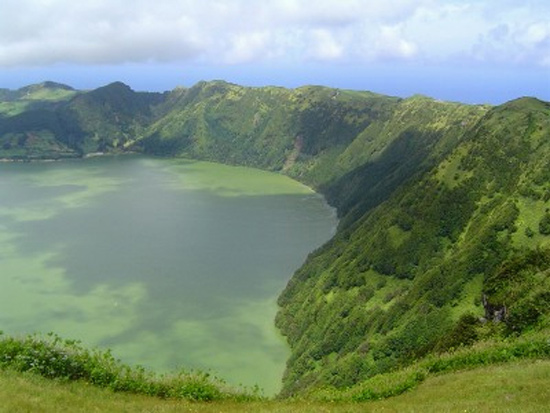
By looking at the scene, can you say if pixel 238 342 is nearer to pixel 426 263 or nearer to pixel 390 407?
pixel 426 263

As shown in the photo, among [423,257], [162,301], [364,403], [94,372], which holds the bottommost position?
[162,301]

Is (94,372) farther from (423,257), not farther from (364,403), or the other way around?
(423,257)

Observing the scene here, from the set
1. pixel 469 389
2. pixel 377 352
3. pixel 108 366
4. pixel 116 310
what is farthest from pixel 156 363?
pixel 469 389

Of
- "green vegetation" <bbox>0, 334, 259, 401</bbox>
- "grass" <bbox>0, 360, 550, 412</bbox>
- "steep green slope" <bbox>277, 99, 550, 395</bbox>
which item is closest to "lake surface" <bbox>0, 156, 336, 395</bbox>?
"steep green slope" <bbox>277, 99, 550, 395</bbox>

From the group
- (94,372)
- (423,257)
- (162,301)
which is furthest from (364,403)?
(162,301)

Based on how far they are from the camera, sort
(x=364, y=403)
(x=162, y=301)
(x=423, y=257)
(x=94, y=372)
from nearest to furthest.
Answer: (x=364, y=403)
(x=94, y=372)
(x=423, y=257)
(x=162, y=301)

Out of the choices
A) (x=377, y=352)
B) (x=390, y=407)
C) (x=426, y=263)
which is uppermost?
(x=390, y=407)

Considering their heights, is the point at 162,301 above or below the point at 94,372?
below

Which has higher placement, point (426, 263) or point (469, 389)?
point (469, 389)
